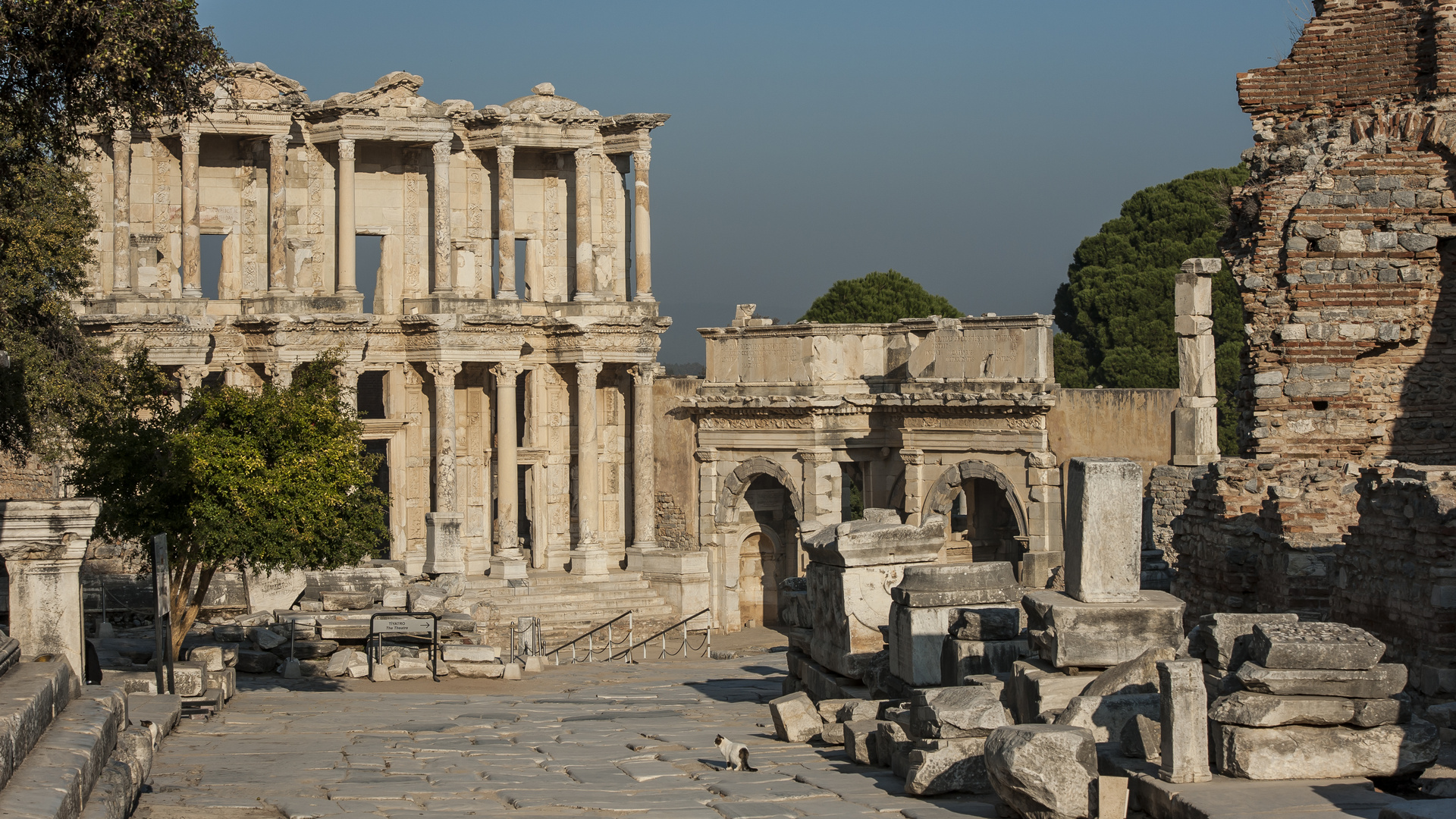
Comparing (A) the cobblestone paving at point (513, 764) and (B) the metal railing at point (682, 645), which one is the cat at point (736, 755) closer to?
(A) the cobblestone paving at point (513, 764)

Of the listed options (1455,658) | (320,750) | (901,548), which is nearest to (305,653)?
(320,750)

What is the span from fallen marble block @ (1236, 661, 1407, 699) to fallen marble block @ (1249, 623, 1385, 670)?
0.10 feet

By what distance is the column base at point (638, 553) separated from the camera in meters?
35.8

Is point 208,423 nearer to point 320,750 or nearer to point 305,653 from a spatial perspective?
point 305,653

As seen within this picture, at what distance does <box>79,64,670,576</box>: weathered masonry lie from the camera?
33875 millimetres

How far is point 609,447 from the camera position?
3800 cm

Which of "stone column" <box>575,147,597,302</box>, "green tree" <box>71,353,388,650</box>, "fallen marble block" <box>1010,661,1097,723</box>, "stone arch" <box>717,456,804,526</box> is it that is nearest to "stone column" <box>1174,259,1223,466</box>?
"fallen marble block" <box>1010,661,1097,723</box>

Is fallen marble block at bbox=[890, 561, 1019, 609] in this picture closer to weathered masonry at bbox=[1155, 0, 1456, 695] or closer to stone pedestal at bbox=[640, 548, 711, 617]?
weathered masonry at bbox=[1155, 0, 1456, 695]

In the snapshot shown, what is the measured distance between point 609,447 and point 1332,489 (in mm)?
24900

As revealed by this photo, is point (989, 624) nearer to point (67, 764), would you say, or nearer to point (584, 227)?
point (67, 764)

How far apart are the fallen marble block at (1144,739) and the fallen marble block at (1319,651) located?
683mm

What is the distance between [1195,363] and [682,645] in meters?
14.6

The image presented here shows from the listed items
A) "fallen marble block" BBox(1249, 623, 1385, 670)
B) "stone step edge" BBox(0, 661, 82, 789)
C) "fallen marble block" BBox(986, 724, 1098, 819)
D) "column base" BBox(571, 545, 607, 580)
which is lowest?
"column base" BBox(571, 545, 607, 580)

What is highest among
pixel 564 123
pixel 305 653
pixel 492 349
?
pixel 564 123
